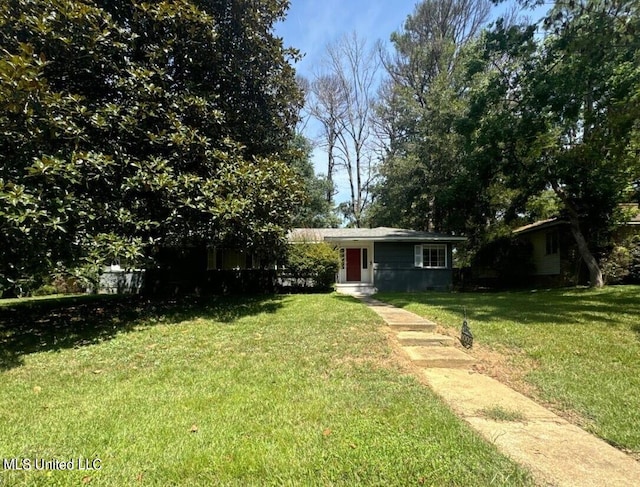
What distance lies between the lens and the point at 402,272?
17.3 metres

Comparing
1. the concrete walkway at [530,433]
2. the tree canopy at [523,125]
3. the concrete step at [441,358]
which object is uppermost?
the tree canopy at [523,125]

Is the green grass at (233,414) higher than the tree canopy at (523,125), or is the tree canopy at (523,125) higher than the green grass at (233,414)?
the tree canopy at (523,125)

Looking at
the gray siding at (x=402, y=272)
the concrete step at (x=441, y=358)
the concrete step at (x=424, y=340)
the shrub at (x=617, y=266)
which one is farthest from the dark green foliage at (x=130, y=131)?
the shrub at (x=617, y=266)

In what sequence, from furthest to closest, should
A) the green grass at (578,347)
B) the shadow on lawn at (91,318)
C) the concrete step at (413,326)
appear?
the concrete step at (413,326) < the shadow on lawn at (91,318) < the green grass at (578,347)

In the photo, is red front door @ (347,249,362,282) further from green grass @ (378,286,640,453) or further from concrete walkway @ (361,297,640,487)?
concrete walkway @ (361,297,640,487)

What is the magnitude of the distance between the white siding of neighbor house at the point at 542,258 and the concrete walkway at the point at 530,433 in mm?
16129

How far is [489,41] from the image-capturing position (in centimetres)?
1310

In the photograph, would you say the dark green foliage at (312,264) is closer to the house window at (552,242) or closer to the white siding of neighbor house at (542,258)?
the white siding of neighbor house at (542,258)

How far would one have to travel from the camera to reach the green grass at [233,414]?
2549 millimetres

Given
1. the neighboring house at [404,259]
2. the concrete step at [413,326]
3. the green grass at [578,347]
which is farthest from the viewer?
the neighboring house at [404,259]

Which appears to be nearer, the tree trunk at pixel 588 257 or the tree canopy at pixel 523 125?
the tree canopy at pixel 523 125

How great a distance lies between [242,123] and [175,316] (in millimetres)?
5763

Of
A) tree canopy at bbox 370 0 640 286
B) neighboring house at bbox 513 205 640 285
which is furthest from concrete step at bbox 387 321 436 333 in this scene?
neighboring house at bbox 513 205 640 285

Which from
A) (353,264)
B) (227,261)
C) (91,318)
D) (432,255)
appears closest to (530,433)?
(91,318)
